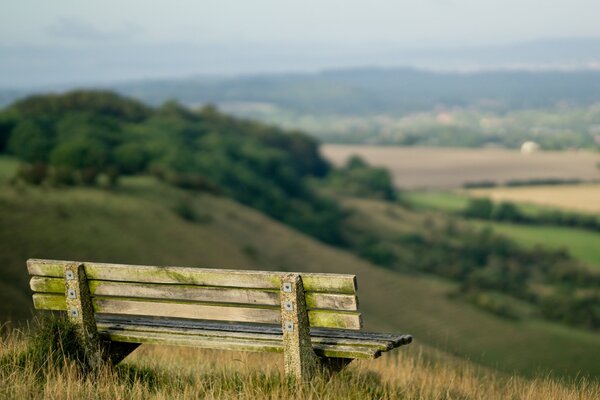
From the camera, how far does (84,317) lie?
24.9 ft

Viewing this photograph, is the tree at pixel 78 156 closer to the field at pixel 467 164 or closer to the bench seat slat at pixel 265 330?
the bench seat slat at pixel 265 330

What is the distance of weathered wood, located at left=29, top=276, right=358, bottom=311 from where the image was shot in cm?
673

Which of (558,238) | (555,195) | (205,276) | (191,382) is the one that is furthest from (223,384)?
(555,195)

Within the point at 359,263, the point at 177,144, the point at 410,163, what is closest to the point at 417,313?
the point at 359,263

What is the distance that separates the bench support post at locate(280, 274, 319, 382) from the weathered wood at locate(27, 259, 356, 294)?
0.08 meters

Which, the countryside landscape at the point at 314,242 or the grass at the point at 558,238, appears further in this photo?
the grass at the point at 558,238

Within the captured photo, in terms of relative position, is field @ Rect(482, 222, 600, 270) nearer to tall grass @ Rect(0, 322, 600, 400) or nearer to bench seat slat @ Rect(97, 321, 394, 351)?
tall grass @ Rect(0, 322, 600, 400)

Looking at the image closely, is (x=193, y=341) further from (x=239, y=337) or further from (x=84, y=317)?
(x=84, y=317)

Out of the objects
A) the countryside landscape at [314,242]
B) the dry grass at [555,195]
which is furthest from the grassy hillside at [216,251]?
the dry grass at [555,195]

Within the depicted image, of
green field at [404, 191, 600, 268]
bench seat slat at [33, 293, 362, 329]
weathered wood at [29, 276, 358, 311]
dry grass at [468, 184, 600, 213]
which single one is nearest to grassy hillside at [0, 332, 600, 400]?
bench seat slat at [33, 293, 362, 329]

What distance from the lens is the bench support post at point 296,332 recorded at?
6.72 meters

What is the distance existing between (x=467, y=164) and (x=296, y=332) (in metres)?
107

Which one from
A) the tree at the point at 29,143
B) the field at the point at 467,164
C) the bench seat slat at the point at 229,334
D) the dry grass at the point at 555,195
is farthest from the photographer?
the field at the point at 467,164

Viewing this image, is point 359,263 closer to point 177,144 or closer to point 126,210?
point 126,210
